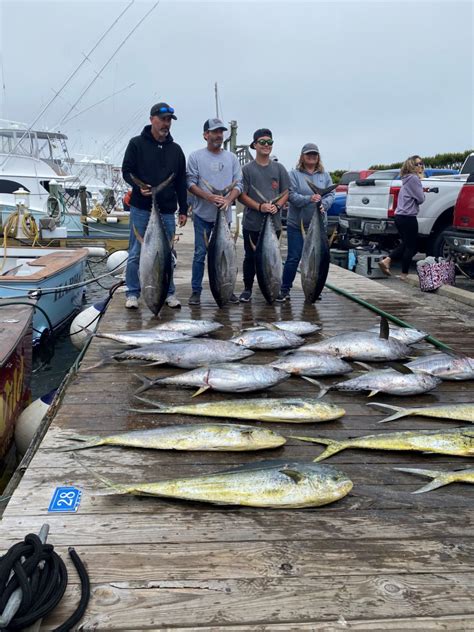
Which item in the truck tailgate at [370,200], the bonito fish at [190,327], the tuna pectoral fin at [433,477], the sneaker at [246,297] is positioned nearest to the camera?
the tuna pectoral fin at [433,477]

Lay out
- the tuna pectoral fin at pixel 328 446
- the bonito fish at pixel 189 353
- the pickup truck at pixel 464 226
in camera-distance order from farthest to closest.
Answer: the pickup truck at pixel 464 226, the bonito fish at pixel 189 353, the tuna pectoral fin at pixel 328 446

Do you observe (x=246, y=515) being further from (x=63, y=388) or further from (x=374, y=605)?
(x=63, y=388)

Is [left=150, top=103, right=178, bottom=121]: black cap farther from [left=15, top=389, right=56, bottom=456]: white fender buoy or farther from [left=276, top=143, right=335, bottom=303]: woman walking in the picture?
[left=15, top=389, right=56, bottom=456]: white fender buoy

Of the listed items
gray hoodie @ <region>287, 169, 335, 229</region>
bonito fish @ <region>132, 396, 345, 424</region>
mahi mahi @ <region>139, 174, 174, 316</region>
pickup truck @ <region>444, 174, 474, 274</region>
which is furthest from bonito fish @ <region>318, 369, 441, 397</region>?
pickup truck @ <region>444, 174, 474, 274</region>

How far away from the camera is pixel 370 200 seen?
1016 centimetres

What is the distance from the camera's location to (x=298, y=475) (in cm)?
208

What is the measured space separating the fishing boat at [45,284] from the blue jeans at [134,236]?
41.4 inches

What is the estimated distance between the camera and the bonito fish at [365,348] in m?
3.69

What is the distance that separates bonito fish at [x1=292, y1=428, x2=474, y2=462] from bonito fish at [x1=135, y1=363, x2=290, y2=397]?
630 mm

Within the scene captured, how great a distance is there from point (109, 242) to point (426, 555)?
13.8 m

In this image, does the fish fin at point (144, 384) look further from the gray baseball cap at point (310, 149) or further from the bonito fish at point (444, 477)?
the gray baseball cap at point (310, 149)

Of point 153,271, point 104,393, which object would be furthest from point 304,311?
point 104,393

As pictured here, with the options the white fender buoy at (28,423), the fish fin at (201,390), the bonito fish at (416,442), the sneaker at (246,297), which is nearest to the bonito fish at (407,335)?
the bonito fish at (416,442)

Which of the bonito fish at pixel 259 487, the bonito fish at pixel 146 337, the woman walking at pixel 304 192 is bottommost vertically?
the bonito fish at pixel 259 487
